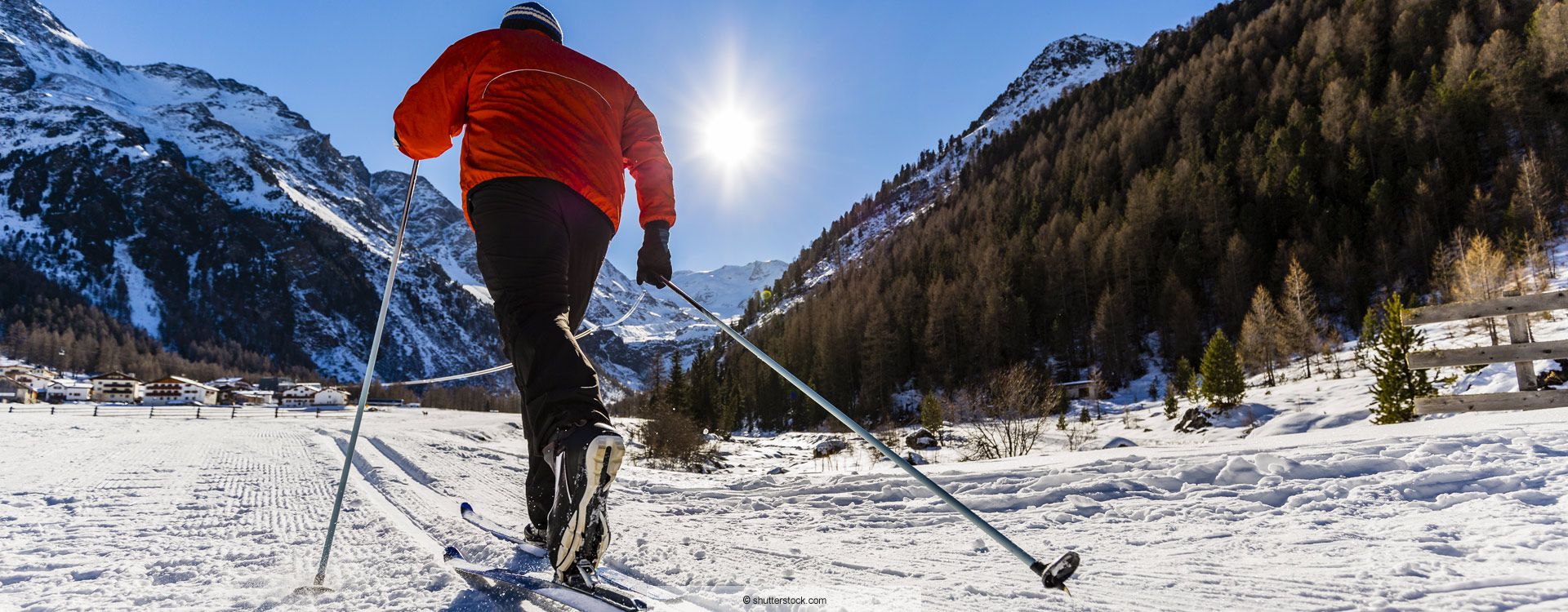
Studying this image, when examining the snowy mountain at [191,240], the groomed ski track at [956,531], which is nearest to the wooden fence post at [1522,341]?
the groomed ski track at [956,531]

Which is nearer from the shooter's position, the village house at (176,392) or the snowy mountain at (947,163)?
the village house at (176,392)

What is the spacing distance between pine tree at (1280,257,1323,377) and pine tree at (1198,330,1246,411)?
5.31 meters

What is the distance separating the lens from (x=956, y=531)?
2475mm

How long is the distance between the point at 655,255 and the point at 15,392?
9457 centimetres

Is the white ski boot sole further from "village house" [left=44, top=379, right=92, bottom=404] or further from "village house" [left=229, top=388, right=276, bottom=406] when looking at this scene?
"village house" [left=229, top=388, right=276, bottom=406]

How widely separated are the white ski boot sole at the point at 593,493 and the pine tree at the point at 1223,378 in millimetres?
29124

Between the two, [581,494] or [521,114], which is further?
[521,114]

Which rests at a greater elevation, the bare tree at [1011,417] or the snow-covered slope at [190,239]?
the snow-covered slope at [190,239]

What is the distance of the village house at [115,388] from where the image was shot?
70.2m

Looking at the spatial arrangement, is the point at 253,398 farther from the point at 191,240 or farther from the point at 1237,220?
the point at 1237,220

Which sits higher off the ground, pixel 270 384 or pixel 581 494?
pixel 270 384

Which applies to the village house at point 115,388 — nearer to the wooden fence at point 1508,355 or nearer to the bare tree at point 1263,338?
the wooden fence at point 1508,355

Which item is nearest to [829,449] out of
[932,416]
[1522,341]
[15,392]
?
[932,416]

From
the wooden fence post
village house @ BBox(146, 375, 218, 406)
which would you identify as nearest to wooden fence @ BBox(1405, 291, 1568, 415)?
the wooden fence post
